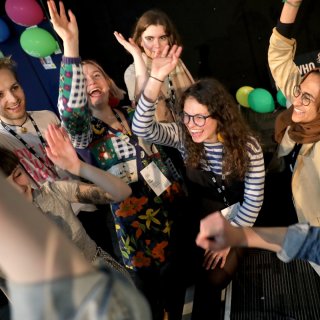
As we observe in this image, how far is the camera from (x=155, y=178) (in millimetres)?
1626

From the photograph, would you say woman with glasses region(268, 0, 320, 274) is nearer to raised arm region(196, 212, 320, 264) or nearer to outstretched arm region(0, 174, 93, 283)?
raised arm region(196, 212, 320, 264)

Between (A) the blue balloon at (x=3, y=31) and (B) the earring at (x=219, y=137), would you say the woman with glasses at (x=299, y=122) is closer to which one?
(B) the earring at (x=219, y=137)

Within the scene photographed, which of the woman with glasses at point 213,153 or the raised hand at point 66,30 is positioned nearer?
the raised hand at point 66,30

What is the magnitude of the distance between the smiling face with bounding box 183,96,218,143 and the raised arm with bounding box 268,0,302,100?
1.82ft

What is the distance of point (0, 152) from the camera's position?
1.18 meters

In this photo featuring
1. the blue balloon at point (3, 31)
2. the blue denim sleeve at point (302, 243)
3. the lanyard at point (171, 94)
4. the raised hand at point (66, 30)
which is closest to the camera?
the blue denim sleeve at point (302, 243)

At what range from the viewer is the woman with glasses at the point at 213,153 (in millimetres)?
1495

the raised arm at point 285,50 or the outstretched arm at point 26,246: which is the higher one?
the outstretched arm at point 26,246

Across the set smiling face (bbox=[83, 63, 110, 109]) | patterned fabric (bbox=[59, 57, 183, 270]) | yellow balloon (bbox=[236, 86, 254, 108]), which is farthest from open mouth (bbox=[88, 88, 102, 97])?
yellow balloon (bbox=[236, 86, 254, 108])

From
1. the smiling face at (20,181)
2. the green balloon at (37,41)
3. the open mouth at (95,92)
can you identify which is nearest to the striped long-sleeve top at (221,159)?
the open mouth at (95,92)

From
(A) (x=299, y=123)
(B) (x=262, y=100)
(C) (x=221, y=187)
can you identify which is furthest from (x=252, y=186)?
(B) (x=262, y=100)

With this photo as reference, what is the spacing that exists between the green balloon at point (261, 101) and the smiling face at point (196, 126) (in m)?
1.41

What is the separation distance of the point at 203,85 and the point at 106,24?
1.93m

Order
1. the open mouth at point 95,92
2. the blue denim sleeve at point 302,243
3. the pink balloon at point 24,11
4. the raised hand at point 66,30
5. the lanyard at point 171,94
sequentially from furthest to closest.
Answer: the pink balloon at point 24,11 → the lanyard at point 171,94 → the open mouth at point 95,92 → the raised hand at point 66,30 → the blue denim sleeve at point 302,243
